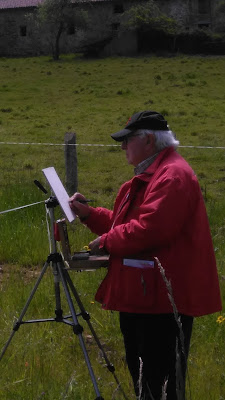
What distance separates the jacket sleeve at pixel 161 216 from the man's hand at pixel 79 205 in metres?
0.34

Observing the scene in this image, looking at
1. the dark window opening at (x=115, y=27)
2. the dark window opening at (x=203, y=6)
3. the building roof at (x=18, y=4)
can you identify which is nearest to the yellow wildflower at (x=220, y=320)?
the dark window opening at (x=115, y=27)

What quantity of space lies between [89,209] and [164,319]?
75 centimetres

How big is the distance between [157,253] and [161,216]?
230 mm

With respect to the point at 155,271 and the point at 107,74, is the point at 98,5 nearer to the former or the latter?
the point at 107,74

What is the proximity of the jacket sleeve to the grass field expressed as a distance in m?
0.74

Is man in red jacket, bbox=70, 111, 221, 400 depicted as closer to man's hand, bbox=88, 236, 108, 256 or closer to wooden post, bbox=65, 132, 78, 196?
man's hand, bbox=88, 236, 108, 256

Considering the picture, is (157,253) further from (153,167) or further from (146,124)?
(146,124)

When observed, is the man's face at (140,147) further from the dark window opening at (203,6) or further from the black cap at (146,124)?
the dark window opening at (203,6)

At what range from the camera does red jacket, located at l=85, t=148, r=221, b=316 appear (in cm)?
338

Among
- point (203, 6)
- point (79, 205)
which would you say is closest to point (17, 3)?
point (203, 6)

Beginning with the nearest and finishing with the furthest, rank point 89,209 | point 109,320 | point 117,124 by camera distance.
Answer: point 89,209, point 109,320, point 117,124

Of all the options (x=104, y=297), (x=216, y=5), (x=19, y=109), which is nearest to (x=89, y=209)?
(x=104, y=297)

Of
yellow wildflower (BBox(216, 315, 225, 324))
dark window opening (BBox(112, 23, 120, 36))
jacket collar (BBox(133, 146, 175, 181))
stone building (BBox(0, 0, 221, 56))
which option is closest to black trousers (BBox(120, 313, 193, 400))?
jacket collar (BBox(133, 146, 175, 181))

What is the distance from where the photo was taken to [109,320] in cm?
533
